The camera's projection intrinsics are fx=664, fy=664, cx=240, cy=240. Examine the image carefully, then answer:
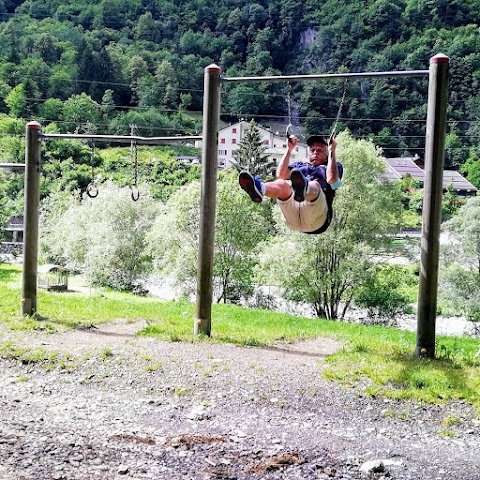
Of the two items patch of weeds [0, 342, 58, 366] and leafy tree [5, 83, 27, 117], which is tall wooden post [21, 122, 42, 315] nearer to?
patch of weeds [0, 342, 58, 366]

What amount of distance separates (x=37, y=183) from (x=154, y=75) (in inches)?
3485

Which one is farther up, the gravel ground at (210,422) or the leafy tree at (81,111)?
the leafy tree at (81,111)

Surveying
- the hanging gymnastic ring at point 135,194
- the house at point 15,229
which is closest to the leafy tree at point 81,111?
the house at point 15,229

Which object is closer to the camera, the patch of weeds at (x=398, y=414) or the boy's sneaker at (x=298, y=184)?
the patch of weeds at (x=398, y=414)

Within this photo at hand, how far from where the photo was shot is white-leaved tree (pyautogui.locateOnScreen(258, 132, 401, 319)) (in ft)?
59.8

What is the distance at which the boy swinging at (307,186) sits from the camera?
7.15 metres

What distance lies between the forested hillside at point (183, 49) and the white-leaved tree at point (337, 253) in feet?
73.5

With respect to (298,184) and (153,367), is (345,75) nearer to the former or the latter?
(298,184)

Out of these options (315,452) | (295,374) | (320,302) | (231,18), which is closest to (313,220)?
(295,374)

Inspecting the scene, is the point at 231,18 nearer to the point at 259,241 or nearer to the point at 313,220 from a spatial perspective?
the point at 259,241

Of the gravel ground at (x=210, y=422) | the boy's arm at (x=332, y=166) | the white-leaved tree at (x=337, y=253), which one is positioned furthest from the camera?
the white-leaved tree at (x=337, y=253)

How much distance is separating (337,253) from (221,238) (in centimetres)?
367

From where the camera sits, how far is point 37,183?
30.7 ft

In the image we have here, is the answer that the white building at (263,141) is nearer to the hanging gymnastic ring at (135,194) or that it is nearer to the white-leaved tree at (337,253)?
the hanging gymnastic ring at (135,194)
